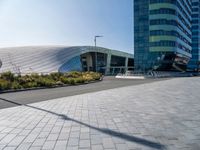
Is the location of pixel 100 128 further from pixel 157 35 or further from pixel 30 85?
pixel 157 35

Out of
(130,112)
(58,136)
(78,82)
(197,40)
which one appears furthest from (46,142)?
(197,40)

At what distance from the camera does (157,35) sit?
63.6m

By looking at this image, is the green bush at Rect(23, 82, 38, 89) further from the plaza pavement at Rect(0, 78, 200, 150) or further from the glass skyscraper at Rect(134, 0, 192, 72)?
the glass skyscraper at Rect(134, 0, 192, 72)

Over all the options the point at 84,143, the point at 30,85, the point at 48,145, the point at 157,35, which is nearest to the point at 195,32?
the point at 157,35

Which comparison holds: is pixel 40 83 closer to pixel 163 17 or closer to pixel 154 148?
pixel 154 148

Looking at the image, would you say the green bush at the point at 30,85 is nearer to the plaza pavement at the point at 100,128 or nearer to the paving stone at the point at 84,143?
the plaza pavement at the point at 100,128

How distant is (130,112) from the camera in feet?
28.7

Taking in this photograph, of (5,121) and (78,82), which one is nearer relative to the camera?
(5,121)

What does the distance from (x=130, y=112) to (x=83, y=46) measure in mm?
65967

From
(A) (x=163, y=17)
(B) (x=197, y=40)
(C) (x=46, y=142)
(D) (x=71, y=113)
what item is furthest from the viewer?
(B) (x=197, y=40)

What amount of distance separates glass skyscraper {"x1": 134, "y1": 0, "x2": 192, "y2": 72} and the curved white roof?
17791 mm

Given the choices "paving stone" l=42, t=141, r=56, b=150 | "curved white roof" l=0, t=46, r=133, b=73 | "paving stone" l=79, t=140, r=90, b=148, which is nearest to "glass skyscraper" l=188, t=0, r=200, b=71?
"curved white roof" l=0, t=46, r=133, b=73

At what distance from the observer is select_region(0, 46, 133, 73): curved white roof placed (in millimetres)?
54678

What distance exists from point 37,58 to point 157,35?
34017mm
